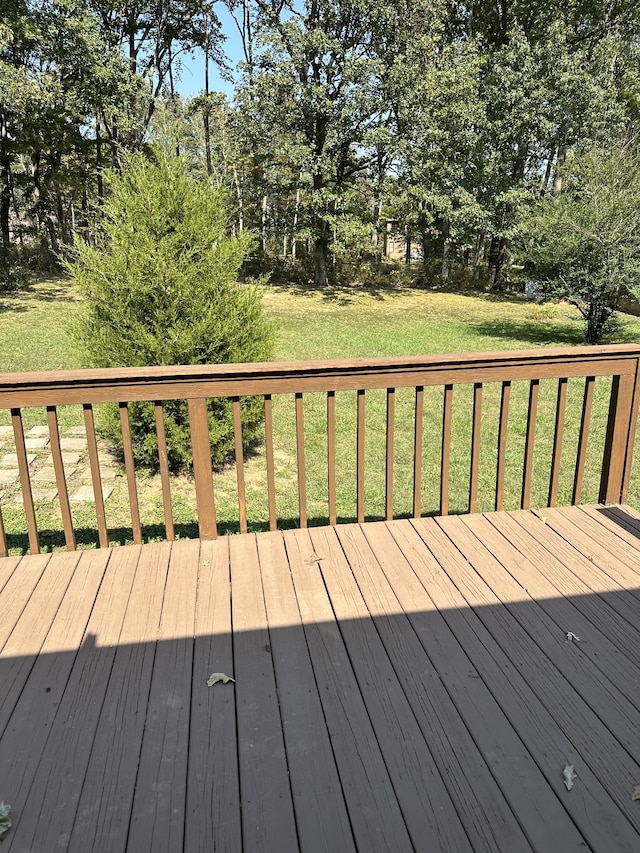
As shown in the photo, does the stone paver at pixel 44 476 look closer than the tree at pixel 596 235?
Yes

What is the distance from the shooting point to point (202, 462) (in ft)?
8.52

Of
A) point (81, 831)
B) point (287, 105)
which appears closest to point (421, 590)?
point (81, 831)

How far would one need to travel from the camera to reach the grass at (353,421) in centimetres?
448

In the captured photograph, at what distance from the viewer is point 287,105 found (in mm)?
15312

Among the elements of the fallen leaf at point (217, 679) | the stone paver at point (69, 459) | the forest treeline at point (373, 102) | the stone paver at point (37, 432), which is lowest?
the stone paver at point (69, 459)

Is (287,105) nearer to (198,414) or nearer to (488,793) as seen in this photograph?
(198,414)

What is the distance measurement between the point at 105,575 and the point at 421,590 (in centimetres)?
125

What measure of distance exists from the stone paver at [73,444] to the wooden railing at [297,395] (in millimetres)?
2947

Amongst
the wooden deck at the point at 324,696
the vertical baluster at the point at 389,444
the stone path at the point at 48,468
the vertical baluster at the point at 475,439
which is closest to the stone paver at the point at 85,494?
the stone path at the point at 48,468

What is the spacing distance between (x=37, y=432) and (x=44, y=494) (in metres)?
1.52

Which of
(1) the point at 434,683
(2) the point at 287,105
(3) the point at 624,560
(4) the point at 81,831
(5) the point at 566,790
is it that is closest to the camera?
(4) the point at 81,831

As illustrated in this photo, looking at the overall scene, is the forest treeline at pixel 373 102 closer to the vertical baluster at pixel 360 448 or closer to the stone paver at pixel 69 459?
the stone paver at pixel 69 459

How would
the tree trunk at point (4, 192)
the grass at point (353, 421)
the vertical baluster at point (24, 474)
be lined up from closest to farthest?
the vertical baluster at point (24, 474)
the grass at point (353, 421)
the tree trunk at point (4, 192)

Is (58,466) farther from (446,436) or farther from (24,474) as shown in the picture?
(446,436)
